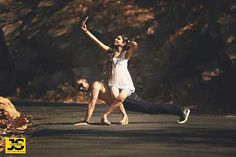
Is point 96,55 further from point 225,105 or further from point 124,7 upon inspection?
point 225,105

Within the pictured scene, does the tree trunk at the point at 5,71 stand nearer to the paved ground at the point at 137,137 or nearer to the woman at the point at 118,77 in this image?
the paved ground at the point at 137,137

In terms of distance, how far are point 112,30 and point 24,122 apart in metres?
9.74

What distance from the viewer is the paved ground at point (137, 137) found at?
827 cm

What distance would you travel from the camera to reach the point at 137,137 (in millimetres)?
9898

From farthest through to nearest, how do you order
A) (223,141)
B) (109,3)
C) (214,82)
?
1. (109,3)
2. (214,82)
3. (223,141)

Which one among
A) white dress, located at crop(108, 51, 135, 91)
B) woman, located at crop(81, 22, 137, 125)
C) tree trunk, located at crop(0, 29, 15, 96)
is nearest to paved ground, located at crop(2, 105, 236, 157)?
woman, located at crop(81, 22, 137, 125)

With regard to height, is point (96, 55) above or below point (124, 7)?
below

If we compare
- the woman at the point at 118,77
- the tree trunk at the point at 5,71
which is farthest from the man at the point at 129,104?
the tree trunk at the point at 5,71

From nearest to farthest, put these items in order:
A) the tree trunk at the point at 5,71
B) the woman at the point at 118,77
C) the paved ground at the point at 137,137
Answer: the paved ground at the point at 137,137
the woman at the point at 118,77
the tree trunk at the point at 5,71

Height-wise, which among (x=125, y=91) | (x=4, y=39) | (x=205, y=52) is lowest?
(x=4, y=39)

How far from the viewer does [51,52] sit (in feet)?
74.9

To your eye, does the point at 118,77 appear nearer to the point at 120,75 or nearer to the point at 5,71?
the point at 120,75

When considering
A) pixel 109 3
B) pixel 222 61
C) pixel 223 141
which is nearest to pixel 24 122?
pixel 223 141

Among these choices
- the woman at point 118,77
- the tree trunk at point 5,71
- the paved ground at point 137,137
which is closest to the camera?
the paved ground at point 137,137
